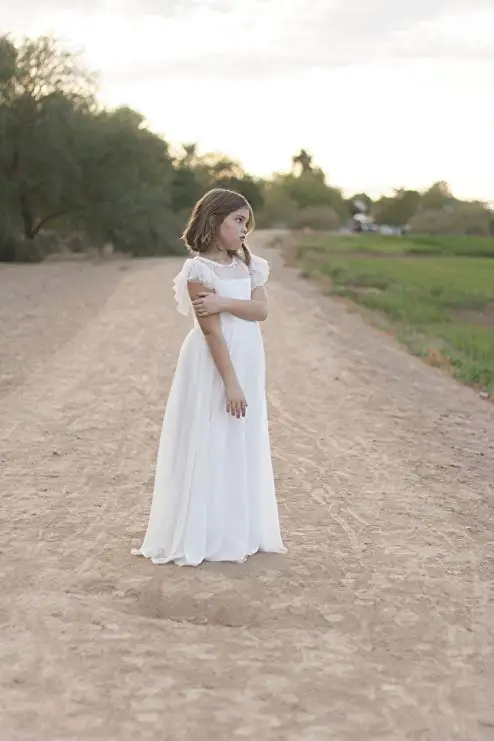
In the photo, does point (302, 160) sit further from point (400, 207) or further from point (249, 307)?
A: point (249, 307)

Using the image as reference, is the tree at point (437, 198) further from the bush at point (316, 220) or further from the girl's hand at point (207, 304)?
the girl's hand at point (207, 304)

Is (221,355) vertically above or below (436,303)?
above

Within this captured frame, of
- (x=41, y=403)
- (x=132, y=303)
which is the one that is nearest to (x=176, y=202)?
(x=132, y=303)

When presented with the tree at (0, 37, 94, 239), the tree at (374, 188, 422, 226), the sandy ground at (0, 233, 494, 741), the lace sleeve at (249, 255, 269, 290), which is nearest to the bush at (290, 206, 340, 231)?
the tree at (374, 188, 422, 226)

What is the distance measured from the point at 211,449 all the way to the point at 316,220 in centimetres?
10593

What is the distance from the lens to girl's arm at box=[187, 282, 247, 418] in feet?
16.6

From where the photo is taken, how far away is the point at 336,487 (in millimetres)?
7059

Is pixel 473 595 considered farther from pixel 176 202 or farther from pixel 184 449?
pixel 176 202

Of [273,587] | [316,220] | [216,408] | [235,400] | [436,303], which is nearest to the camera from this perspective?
[273,587]

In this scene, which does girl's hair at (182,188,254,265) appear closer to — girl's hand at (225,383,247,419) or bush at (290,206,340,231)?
girl's hand at (225,383,247,419)

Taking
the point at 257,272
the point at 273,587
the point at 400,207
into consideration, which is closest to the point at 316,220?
the point at 400,207

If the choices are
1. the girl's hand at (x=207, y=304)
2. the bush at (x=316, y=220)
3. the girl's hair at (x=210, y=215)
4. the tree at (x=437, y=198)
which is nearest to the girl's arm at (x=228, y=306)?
the girl's hand at (x=207, y=304)

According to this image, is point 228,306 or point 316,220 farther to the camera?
point 316,220

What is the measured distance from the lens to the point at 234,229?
5.01 metres
